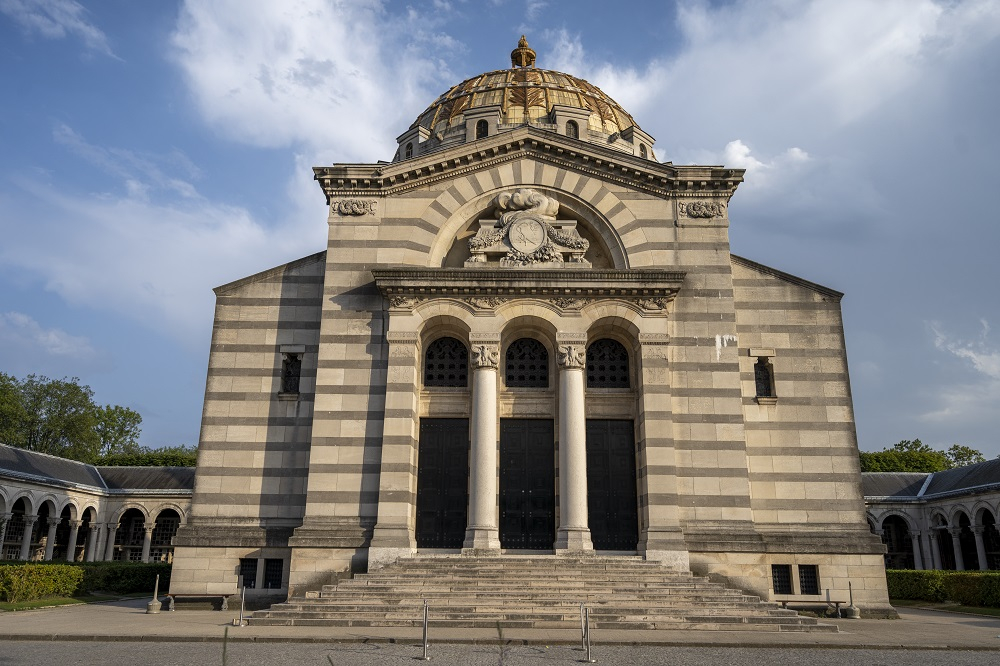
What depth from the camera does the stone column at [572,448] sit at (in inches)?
1042

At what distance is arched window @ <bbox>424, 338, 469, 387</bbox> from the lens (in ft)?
97.9

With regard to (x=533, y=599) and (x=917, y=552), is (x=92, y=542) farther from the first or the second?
(x=917, y=552)

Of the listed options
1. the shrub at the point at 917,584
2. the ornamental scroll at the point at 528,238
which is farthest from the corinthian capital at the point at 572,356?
the shrub at the point at 917,584

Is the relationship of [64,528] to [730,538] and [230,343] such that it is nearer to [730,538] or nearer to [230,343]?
[230,343]

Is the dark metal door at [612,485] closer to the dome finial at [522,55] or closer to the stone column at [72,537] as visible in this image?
the dome finial at [522,55]

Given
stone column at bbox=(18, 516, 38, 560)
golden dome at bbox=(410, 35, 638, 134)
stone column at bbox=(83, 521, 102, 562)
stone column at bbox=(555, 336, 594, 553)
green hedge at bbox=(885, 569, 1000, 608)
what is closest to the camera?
stone column at bbox=(555, 336, 594, 553)

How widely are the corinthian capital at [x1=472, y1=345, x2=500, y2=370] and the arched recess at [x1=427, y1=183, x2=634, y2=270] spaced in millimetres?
4211

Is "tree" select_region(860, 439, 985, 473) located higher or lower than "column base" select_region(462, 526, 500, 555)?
higher

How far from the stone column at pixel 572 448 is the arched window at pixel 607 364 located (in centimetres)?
109

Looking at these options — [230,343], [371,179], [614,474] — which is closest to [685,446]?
[614,474]

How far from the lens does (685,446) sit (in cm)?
2748

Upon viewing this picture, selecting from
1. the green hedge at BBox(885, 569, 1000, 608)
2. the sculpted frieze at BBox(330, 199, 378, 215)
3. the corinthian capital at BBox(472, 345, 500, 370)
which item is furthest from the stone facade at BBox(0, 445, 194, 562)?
the green hedge at BBox(885, 569, 1000, 608)

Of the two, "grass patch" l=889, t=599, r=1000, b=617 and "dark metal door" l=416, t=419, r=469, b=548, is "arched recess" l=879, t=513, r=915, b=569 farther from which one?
"dark metal door" l=416, t=419, r=469, b=548

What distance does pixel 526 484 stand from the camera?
28.6 metres
